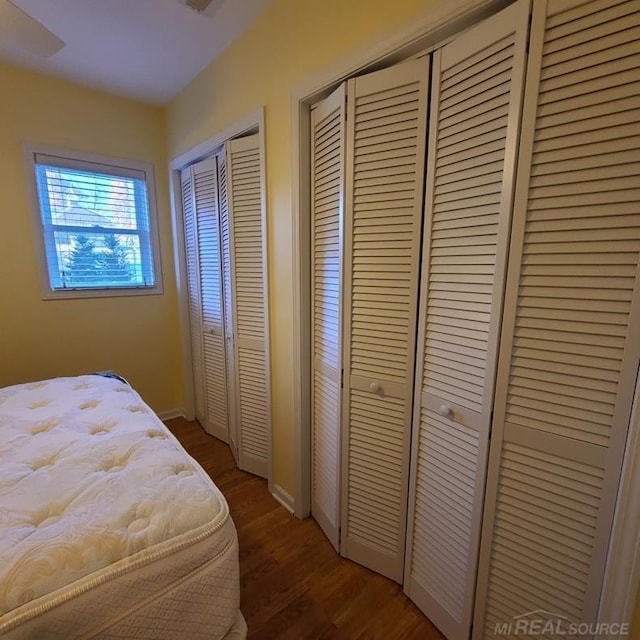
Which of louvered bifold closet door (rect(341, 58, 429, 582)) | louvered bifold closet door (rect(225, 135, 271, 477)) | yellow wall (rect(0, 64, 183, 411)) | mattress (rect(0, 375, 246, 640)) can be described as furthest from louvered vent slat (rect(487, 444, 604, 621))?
yellow wall (rect(0, 64, 183, 411))

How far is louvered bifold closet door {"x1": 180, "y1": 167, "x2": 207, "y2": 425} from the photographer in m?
2.49

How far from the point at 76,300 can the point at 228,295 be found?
122 cm

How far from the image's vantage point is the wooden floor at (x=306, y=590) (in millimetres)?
1262

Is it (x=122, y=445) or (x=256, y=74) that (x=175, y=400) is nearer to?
(x=122, y=445)

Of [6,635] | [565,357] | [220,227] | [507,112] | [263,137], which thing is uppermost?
[263,137]

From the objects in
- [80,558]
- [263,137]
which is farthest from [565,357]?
[263,137]

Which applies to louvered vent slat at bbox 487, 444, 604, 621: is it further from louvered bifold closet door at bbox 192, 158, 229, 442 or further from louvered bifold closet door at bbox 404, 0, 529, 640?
louvered bifold closet door at bbox 192, 158, 229, 442

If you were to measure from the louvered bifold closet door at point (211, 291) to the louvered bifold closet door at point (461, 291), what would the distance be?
5.22 feet

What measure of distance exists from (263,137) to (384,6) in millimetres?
790

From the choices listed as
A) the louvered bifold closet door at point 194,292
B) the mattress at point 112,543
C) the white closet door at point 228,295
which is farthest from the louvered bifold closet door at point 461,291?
the louvered bifold closet door at point 194,292

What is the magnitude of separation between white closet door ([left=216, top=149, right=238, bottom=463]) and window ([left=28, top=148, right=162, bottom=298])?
90 cm

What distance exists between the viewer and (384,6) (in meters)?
1.13

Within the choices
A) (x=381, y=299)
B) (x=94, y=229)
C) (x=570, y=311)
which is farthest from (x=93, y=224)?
(x=570, y=311)

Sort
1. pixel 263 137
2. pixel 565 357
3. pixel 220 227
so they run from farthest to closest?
pixel 220 227
pixel 263 137
pixel 565 357
